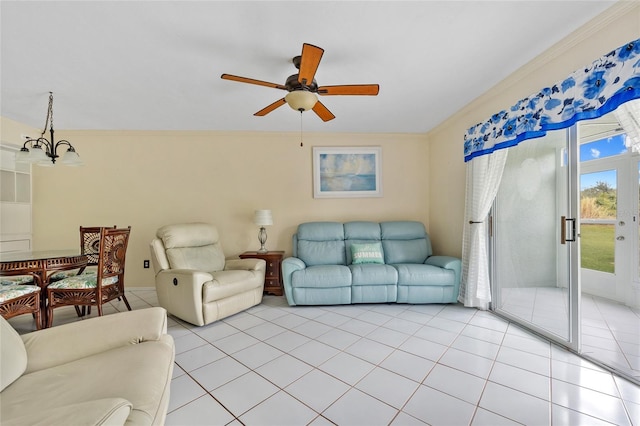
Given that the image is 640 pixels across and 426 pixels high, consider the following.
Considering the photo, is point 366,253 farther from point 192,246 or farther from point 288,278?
point 192,246

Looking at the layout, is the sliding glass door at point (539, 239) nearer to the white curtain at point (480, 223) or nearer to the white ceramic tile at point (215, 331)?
the white curtain at point (480, 223)

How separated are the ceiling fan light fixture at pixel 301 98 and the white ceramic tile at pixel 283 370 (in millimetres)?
1941

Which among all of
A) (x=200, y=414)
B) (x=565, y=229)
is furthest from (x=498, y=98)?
(x=200, y=414)

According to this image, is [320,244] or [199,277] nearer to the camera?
[199,277]

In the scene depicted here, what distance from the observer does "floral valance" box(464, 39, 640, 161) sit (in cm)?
141

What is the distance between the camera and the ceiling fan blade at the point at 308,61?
141 centimetres

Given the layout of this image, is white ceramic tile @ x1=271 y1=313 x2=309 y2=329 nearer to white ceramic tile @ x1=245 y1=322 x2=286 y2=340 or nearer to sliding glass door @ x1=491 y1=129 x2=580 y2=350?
white ceramic tile @ x1=245 y1=322 x2=286 y2=340

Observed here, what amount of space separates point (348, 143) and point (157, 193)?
119 inches

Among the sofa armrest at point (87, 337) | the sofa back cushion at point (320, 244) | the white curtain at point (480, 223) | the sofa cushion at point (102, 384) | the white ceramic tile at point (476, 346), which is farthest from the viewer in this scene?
the sofa back cushion at point (320, 244)

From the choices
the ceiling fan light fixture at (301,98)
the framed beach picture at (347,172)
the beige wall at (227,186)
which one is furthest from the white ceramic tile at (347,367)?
the framed beach picture at (347,172)

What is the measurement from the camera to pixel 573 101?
5.62ft

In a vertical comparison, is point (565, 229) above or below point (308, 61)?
below

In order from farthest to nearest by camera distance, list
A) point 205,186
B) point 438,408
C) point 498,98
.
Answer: point 205,186 → point 498,98 → point 438,408

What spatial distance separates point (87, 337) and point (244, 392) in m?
0.91
